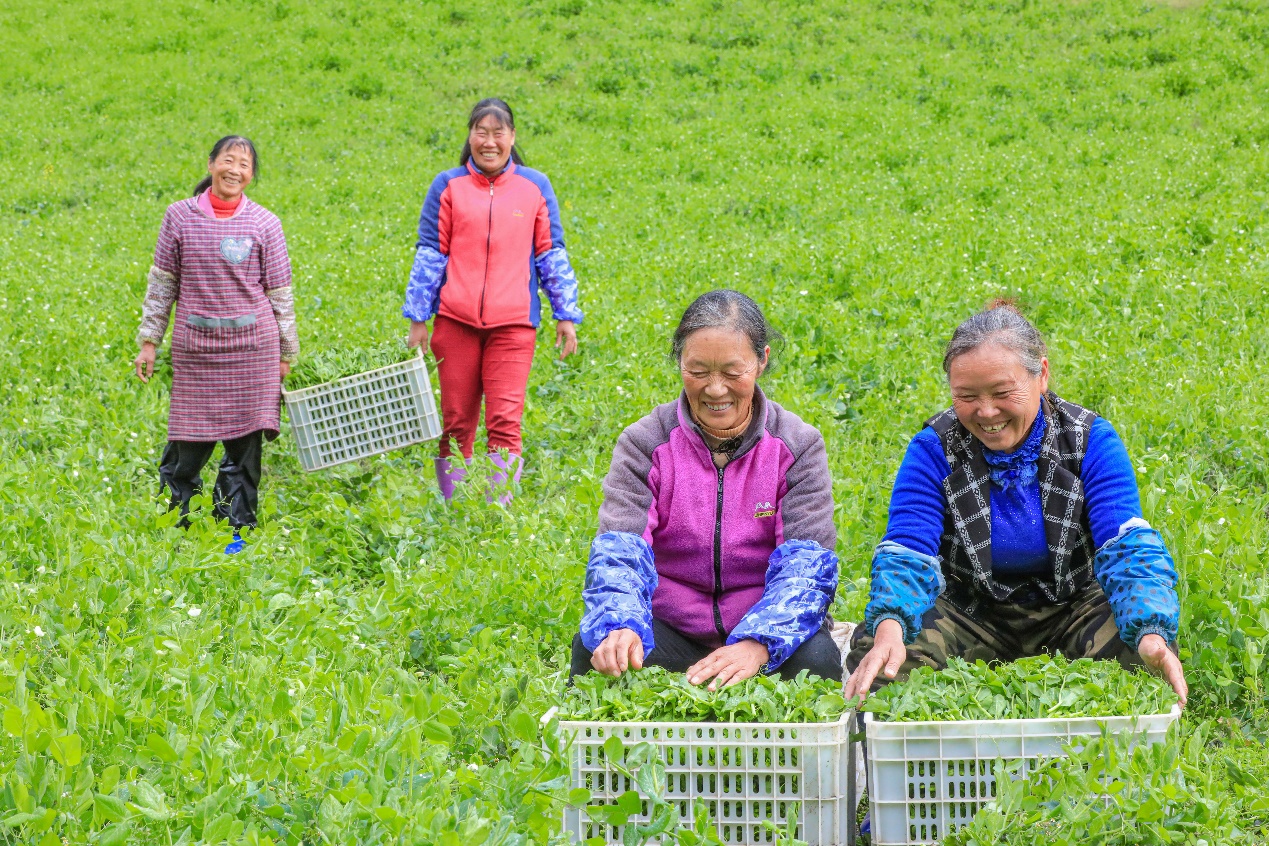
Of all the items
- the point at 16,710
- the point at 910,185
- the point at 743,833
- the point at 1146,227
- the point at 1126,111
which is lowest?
the point at 743,833

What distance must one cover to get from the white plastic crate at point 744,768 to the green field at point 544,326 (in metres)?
0.21

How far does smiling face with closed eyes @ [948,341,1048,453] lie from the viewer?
3068 mm

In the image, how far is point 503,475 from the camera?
5234 millimetres

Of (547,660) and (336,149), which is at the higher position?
(336,149)

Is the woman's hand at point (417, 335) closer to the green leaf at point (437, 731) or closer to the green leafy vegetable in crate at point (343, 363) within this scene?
the green leafy vegetable in crate at point (343, 363)

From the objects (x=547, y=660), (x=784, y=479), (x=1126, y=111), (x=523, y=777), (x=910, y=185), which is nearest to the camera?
(x=523, y=777)

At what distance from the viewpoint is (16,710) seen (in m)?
2.10

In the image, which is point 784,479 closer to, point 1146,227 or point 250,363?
point 250,363

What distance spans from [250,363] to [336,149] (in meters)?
11.1

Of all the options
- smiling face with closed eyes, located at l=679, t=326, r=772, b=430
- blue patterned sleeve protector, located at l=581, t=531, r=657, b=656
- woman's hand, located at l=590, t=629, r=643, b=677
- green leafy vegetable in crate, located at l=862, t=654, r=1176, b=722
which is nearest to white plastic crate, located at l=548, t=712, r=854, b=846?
green leafy vegetable in crate, located at l=862, t=654, r=1176, b=722

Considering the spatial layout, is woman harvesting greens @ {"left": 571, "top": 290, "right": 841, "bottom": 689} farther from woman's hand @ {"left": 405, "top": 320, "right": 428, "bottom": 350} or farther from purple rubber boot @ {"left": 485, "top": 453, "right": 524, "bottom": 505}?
woman's hand @ {"left": 405, "top": 320, "right": 428, "bottom": 350}

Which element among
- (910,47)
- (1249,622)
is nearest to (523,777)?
(1249,622)

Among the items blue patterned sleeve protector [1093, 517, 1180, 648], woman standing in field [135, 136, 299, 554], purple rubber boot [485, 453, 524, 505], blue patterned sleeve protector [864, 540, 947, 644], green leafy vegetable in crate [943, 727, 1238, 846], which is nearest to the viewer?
green leafy vegetable in crate [943, 727, 1238, 846]

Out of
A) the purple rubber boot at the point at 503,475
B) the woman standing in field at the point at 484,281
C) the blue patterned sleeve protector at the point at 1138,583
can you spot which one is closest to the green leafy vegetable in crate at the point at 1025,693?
the blue patterned sleeve protector at the point at 1138,583
